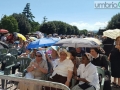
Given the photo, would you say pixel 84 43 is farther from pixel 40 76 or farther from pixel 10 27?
pixel 10 27

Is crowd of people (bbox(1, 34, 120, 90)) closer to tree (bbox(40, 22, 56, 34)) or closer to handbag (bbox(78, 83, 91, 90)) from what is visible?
handbag (bbox(78, 83, 91, 90))

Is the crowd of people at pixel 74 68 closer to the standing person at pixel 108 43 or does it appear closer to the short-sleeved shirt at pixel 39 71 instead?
the short-sleeved shirt at pixel 39 71

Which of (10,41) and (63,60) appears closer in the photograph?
(63,60)

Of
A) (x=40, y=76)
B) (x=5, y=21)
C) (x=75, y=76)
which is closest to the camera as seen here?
(x=75, y=76)

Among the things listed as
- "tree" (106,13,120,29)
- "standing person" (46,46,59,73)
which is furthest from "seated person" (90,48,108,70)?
"tree" (106,13,120,29)

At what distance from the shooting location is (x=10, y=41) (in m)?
13.2

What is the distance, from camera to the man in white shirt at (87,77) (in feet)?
12.4

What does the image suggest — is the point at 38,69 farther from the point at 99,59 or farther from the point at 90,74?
the point at 99,59

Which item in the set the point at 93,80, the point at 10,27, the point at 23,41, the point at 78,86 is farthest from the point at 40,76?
the point at 10,27

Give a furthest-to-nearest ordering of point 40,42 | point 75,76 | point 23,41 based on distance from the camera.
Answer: point 23,41 < point 40,42 < point 75,76

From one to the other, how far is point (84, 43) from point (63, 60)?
96cm

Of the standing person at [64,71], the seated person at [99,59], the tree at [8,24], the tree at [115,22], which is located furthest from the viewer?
the tree at [115,22]

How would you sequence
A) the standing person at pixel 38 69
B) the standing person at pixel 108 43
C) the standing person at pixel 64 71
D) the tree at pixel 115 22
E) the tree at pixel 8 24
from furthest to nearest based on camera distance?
1. the tree at pixel 115 22
2. the tree at pixel 8 24
3. the standing person at pixel 108 43
4. the standing person at pixel 38 69
5. the standing person at pixel 64 71

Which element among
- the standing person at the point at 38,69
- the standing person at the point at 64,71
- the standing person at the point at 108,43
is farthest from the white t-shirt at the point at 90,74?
the standing person at the point at 108,43
